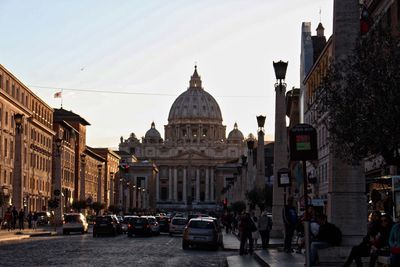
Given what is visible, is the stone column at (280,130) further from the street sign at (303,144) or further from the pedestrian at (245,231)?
the street sign at (303,144)

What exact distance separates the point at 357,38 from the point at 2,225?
160 feet

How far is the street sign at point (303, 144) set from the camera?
1638 cm

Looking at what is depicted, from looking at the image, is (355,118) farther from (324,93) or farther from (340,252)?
(340,252)

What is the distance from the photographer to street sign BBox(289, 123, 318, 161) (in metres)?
16.4

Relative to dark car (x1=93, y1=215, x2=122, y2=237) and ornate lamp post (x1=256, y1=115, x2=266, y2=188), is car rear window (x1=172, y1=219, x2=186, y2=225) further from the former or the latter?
ornate lamp post (x1=256, y1=115, x2=266, y2=188)

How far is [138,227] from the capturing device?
182 feet

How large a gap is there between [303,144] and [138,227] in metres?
40.0

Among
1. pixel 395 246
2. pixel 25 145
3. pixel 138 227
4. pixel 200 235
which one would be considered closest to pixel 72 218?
pixel 138 227

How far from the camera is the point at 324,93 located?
19656mm

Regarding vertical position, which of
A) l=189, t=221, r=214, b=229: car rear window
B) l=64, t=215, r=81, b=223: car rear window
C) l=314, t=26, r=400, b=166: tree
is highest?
l=314, t=26, r=400, b=166: tree

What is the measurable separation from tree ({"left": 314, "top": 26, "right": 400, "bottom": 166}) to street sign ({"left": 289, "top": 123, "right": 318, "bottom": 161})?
128 cm

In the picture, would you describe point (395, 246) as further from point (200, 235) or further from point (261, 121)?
point (261, 121)

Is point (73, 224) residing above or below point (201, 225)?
below

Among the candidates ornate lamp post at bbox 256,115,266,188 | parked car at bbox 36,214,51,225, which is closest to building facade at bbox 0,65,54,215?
parked car at bbox 36,214,51,225
